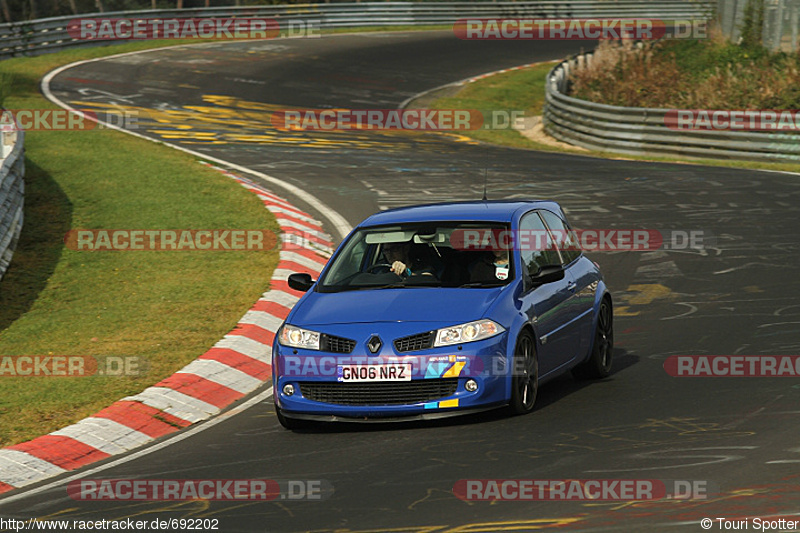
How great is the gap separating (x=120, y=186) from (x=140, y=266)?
422cm

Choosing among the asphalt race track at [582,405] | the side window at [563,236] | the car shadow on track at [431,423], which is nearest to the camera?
the asphalt race track at [582,405]

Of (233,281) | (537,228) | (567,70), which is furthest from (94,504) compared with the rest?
(567,70)

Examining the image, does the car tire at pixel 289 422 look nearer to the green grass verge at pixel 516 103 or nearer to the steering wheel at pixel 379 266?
the steering wheel at pixel 379 266

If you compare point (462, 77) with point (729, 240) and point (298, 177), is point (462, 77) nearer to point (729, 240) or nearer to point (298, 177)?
point (298, 177)

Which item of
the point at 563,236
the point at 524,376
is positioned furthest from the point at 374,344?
the point at 563,236

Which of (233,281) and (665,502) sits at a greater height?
(665,502)

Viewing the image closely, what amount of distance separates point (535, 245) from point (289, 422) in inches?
100

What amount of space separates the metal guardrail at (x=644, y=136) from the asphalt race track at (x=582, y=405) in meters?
2.07

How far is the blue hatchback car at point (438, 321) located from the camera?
8516 mm

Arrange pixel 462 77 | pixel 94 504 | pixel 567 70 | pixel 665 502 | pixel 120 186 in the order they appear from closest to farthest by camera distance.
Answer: pixel 665 502, pixel 94 504, pixel 120 186, pixel 567 70, pixel 462 77

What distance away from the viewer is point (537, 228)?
10211 mm

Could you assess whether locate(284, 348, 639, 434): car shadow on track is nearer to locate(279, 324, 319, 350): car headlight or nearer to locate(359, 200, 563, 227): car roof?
locate(279, 324, 319, 350): car headlight

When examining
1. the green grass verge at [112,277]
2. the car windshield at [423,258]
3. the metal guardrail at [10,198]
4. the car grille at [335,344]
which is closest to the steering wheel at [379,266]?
the car windshield at [423,258]

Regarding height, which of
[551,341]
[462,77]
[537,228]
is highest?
[537,228]
